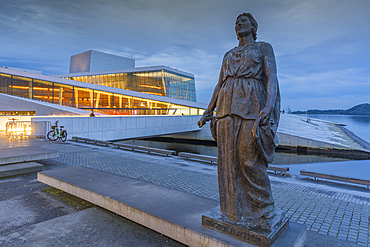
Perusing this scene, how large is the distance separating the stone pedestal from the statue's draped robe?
9 cm

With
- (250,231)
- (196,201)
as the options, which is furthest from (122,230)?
(250,231)

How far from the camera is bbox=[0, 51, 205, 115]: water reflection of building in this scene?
28.6 meters

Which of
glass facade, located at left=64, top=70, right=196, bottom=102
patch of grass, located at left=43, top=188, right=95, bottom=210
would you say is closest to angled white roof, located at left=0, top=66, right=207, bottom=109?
glass facade, located at left=64, top=70, right=196, bottom=102

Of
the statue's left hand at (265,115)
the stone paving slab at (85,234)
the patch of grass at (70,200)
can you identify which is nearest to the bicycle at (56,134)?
the patch of grass at (70,200)

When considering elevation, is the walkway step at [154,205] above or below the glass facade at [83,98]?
below

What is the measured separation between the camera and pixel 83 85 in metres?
31.1

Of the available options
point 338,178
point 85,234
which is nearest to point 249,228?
point 85,234

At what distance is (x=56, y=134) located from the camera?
47.7ft

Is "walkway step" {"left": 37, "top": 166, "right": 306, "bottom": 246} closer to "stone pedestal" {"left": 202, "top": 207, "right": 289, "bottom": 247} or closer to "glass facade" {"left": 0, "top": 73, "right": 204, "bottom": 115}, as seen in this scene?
"stone pedestal" {"left": 202, "top": 207, "right": 289, "bottom": 247}

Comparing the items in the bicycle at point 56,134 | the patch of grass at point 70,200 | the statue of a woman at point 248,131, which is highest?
the statue of a woman at point 248,131

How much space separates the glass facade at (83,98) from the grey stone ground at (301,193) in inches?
896

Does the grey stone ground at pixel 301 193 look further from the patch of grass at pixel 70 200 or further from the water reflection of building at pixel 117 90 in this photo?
the water reflection of building at pixel 117 90

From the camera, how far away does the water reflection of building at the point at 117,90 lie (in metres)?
28.6

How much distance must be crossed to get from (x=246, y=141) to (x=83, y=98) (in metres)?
32.0
